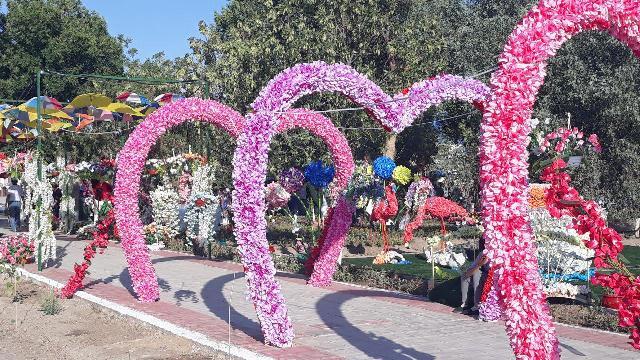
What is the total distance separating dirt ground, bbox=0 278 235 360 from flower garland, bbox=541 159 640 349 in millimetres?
4133

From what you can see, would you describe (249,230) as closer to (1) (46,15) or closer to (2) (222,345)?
(2) (222,345)

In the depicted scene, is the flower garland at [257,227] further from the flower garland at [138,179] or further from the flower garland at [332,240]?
the flower garland at [332,240]

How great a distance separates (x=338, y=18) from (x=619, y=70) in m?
8.06

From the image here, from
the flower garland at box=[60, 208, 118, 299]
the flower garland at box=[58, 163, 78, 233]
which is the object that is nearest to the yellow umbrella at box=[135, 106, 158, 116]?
the flower garland at box=[58, 163, 78, 233]

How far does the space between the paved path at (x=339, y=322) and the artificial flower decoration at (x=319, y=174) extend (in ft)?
10.4

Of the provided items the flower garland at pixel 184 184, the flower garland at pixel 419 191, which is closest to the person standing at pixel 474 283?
the flower garland at pixel 419 191

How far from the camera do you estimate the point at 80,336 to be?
967 centimetres

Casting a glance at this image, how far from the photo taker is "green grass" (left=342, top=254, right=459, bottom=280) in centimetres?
1347

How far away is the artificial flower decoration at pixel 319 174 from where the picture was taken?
17.1 metres

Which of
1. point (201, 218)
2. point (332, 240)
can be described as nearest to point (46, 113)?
point (201, 218)

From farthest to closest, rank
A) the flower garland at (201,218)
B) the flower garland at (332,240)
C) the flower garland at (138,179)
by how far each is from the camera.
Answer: the flower garland at (201,218)
the flower garland at (332,240)
the flower garland at (138,179)

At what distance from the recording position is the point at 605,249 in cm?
530

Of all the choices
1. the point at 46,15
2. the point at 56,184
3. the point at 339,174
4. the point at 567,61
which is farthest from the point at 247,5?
the point at 339,174

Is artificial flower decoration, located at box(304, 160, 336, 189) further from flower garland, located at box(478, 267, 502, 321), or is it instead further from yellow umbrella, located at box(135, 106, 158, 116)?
flower garland, located at box(478, 267, 502, 321)
